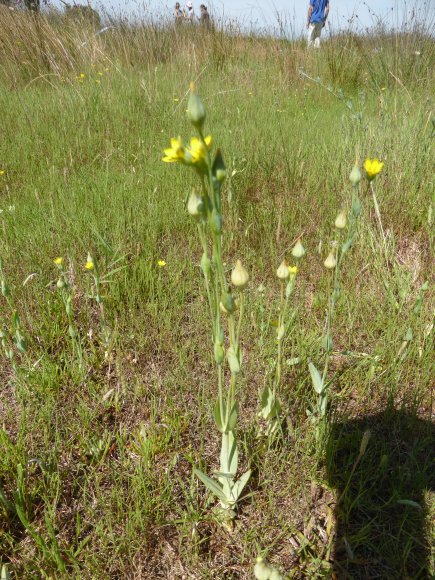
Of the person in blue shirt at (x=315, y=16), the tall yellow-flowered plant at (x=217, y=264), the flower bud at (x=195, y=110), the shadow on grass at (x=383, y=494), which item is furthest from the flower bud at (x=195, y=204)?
the person in blue shirt at (x=315, y=16)

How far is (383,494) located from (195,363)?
2.15ft

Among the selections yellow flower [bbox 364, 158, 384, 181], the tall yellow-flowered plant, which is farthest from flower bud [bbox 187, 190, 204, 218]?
yellow flower [bbox 364, 158, 384, 181]

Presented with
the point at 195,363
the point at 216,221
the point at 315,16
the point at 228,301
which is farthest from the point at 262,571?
the point at 315,16

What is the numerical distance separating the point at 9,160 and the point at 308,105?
113 inches

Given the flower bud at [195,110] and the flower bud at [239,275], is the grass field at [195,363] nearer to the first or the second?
the flower bud at [239,275]

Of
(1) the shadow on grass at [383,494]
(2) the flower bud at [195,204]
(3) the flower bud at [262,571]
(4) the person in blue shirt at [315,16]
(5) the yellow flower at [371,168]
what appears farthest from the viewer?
(4) the person in blue shirt at [315,16]

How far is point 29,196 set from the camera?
85.2 inches

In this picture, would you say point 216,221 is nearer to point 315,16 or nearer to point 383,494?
point 383,494

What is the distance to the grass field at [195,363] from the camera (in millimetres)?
922

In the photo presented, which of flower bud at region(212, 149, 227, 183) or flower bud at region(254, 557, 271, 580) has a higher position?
Result: flower bud at region(212, 149, 227, 183)

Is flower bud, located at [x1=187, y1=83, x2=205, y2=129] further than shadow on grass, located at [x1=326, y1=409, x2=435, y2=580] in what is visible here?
No

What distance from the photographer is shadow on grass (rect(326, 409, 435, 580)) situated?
89 cm

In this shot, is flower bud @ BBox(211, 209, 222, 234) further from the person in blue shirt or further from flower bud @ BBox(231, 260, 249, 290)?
the person in blue shirt

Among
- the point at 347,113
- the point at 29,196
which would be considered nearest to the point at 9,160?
the point at 29,196
